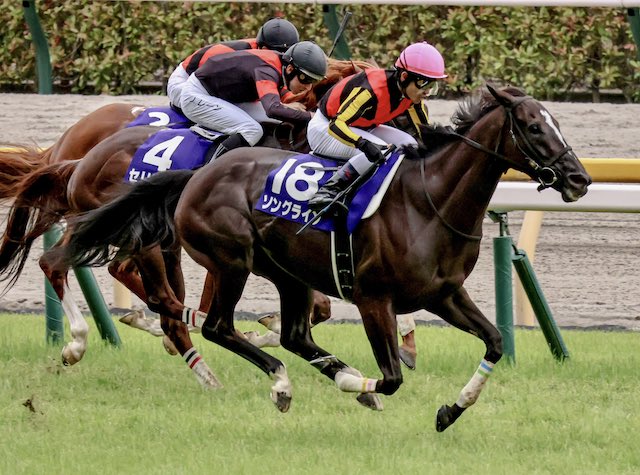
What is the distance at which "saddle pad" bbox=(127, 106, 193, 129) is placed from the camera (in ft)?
26.7

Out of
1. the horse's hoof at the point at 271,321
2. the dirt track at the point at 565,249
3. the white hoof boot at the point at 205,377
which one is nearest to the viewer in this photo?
the white hoof boot at the point at 205,377

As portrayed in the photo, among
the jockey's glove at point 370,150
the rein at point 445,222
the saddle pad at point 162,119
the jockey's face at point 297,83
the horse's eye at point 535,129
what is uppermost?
the horse's eye at point 535,129

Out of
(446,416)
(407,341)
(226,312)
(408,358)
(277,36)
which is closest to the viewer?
(446,416)

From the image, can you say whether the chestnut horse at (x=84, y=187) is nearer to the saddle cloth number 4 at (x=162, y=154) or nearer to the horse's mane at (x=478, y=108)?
the saddle cloth number 4 at (x=162, y=154)


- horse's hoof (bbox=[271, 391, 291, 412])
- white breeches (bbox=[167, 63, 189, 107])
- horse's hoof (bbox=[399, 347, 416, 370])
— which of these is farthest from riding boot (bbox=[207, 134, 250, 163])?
horse's hoof (bbox=[271, 391, 291, 412])

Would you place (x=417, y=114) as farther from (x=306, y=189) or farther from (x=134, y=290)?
(x=134, y=290)

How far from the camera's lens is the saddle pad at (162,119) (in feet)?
26.7

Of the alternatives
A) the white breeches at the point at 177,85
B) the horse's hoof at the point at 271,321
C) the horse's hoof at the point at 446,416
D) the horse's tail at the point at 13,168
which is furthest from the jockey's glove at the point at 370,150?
the horse's tail at the point at 13,168

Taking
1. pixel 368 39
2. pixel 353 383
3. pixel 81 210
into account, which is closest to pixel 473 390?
pixel 353 383

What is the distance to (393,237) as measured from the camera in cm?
626

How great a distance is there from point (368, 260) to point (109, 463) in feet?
4.85

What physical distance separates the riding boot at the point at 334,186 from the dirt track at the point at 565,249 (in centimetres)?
292

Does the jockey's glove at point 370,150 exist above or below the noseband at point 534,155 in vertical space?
below

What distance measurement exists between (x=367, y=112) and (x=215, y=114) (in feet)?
4.65
